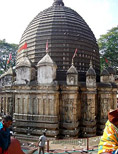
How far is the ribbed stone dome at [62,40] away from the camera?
14.9m

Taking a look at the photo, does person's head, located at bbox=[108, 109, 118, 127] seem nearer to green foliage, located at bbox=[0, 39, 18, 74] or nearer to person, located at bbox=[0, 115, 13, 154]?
person, located at bbox=[0, 115, 13, 154]

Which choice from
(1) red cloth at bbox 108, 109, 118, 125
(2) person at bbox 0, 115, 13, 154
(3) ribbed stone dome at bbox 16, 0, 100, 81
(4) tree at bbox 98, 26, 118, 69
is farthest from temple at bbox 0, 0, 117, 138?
(4) tree at bbox 98, 26, 118, 69

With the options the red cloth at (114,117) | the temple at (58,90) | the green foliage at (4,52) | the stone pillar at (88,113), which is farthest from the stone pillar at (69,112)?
the green foliage at (4,52)

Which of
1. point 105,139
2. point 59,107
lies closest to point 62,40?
point 59,107

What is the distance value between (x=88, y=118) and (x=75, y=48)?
6607 mm

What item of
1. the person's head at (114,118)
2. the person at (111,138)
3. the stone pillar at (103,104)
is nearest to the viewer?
the person at (111,138)

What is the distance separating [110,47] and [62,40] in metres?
15.4

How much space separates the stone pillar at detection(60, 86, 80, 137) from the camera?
12.1m

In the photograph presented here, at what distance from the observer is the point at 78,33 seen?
635 inches

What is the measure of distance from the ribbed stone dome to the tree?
11.2 m

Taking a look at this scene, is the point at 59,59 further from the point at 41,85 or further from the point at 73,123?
the point at 73,123

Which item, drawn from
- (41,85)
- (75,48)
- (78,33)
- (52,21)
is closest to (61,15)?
(52,21)

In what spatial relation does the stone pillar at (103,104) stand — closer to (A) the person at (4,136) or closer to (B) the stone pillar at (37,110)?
(B) the stone pillar at (37,110)

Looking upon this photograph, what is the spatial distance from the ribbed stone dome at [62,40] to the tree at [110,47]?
11210mm
